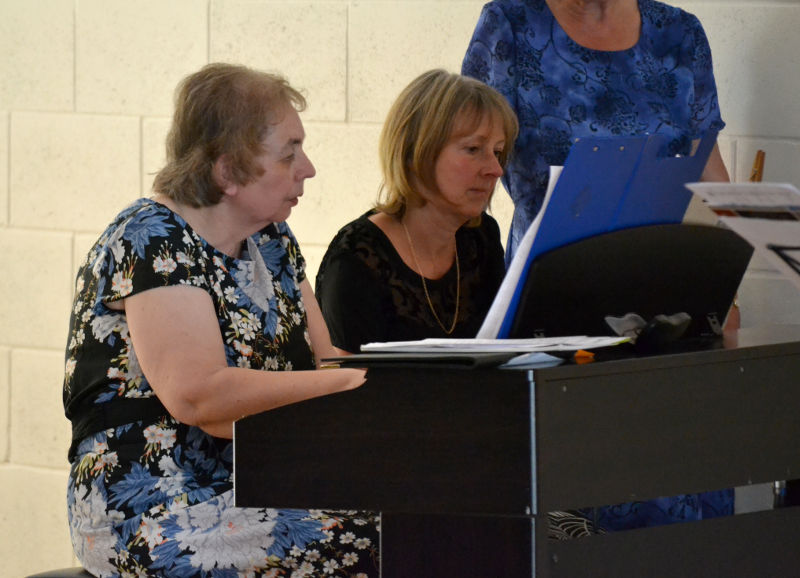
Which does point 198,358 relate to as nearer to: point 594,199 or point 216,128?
point 216,128

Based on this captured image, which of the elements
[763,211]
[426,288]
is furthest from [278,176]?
[763,211]

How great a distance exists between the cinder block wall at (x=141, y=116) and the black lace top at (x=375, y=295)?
71 centimetres

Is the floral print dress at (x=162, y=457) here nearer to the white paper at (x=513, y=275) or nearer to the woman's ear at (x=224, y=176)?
the woman's ear at (x=224, y=176)

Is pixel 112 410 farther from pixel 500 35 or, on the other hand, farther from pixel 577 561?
pixel 500 35

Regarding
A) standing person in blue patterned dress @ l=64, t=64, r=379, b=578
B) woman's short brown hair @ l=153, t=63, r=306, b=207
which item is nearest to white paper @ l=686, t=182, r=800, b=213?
standing person in blue patterned dress @ l=64, t=64, r=379, b=578

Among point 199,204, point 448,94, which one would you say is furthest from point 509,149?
point 199,204

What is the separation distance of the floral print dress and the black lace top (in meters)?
0.20

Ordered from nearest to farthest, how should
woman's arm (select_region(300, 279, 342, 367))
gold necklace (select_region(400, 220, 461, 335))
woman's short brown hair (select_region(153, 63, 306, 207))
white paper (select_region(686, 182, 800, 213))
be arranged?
white paper (select_region(686, 182, 800, 213))
woman's short brown hair (select_region(153, 63, 306, 207))
woman's arm (select_region(300, 279, 342, 367))
gold necklace (select_region(400, 220, 461, 335))

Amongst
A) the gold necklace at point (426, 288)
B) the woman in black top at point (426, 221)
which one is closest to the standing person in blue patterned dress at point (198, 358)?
the woman in black top at point (426, 221)

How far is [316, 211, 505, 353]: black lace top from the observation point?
216cm

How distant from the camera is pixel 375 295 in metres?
2.18

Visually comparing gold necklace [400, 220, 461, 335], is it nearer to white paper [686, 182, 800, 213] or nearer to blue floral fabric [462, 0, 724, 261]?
blue floral fabric [462, 0, 724, 261]

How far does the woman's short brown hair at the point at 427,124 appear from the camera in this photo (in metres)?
2.27

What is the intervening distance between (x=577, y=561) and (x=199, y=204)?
0.86 meters
